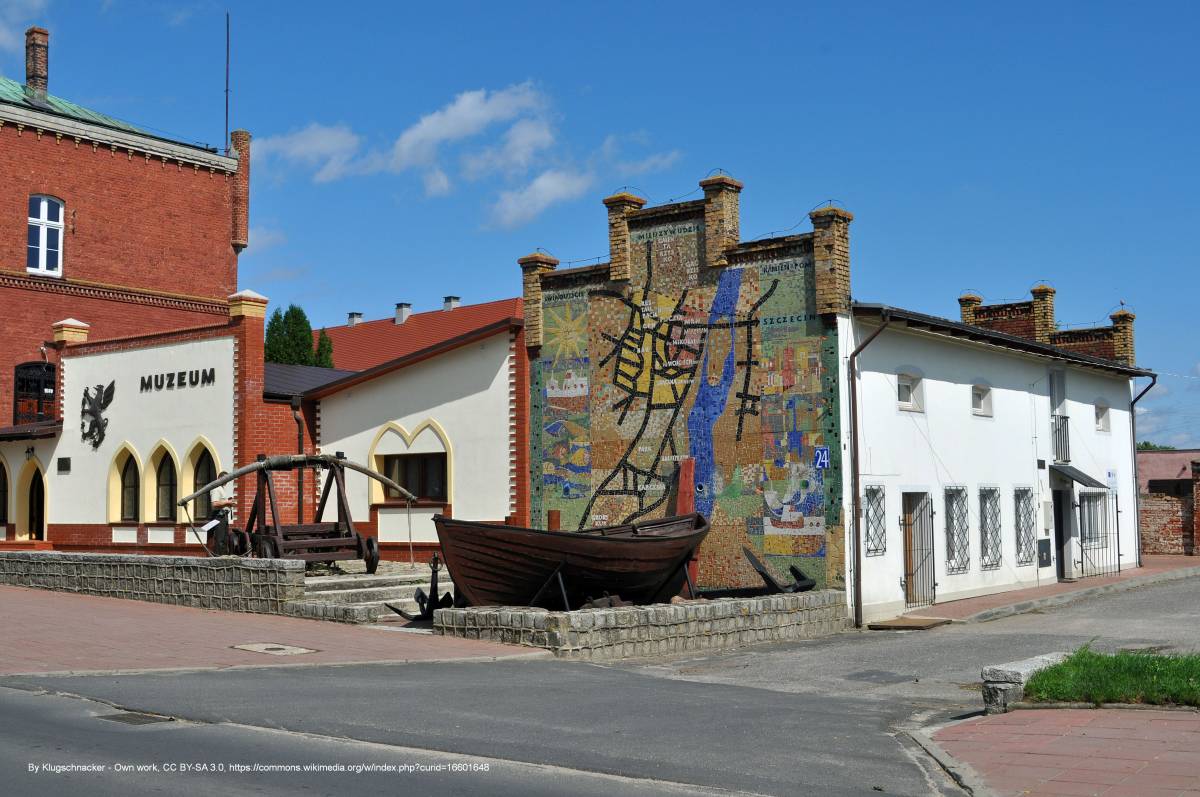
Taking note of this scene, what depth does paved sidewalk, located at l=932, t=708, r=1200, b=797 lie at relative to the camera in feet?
26.3

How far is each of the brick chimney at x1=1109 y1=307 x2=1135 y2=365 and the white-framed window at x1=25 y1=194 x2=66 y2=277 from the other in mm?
29488

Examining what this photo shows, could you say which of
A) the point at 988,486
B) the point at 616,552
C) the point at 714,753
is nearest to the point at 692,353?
the point at 616,552

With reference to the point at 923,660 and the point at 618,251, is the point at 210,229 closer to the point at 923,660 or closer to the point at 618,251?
the point at 618,251

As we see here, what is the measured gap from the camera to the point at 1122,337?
32312 mm

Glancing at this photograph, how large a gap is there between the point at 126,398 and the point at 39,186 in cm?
1148

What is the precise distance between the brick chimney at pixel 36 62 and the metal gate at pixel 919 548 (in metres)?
32.0

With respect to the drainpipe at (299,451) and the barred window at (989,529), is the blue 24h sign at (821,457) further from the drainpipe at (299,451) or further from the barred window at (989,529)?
the drainpipe at (299,451)

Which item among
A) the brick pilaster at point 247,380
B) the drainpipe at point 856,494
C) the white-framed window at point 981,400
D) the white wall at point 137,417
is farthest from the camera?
the white wall at point 137,417

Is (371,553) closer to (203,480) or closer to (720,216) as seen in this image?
(203,480)

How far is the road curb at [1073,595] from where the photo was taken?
812 inches

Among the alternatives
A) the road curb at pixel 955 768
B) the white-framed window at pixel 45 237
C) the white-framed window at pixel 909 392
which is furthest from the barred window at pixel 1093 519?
the white-framed window at pixel 45 237

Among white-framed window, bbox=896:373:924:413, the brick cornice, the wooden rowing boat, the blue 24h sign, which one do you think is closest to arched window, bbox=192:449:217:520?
the wooden rowing boat

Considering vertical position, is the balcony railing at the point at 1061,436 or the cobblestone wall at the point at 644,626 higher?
the balcony railing at the point at 1061,436

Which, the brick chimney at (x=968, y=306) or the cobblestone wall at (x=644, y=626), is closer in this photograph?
the cobblestone wall at (x=644, y=626)
